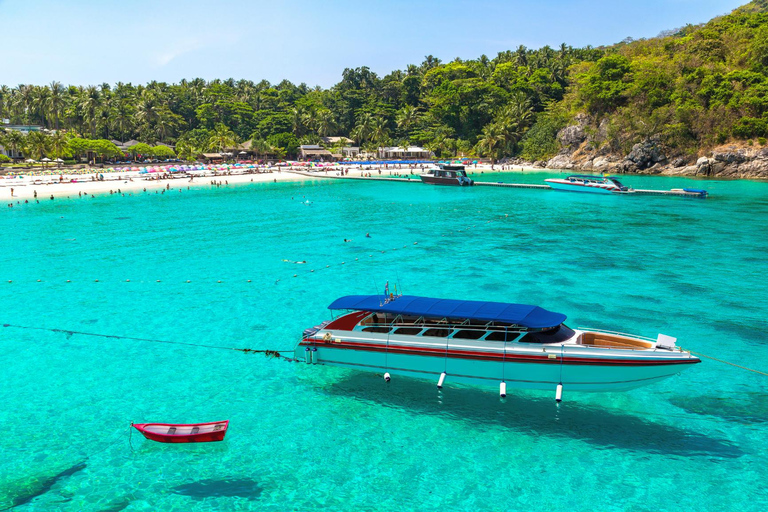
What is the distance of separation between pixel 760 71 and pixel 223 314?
128 m

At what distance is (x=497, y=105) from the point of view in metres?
162

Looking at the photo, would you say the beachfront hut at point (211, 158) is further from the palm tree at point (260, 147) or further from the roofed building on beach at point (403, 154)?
the roofed building on beach at point (403, 154)

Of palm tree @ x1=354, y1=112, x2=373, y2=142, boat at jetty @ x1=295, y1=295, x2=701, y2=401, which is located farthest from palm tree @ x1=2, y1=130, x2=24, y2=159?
boat at jetty @ x1=295, y1=295, x2=701, y2=401

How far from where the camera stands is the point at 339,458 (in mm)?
16141

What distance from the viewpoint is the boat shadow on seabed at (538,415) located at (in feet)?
53.9

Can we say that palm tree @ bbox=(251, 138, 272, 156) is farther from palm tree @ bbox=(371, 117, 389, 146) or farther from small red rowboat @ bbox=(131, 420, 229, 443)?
small red rowboat @ bbox=(131, 420, 229, 443)

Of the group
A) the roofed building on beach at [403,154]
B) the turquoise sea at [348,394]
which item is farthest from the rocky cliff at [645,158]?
the turquoise sea at [348,394]

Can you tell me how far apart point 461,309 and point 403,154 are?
146 m

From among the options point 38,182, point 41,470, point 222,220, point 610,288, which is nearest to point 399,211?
point 222,220

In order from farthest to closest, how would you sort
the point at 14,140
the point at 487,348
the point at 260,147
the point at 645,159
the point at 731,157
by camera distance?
1. the point at 260,147
2. the point at 645,159
3. the point at 14,140
4. the point at 731,157
5. the point at 487,348

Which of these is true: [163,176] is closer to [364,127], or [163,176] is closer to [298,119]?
[298,119]

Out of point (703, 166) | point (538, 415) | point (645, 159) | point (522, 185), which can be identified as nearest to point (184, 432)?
point (538, 415)

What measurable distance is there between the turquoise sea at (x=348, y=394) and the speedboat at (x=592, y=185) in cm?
3976

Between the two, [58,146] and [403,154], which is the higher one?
[403,154]
